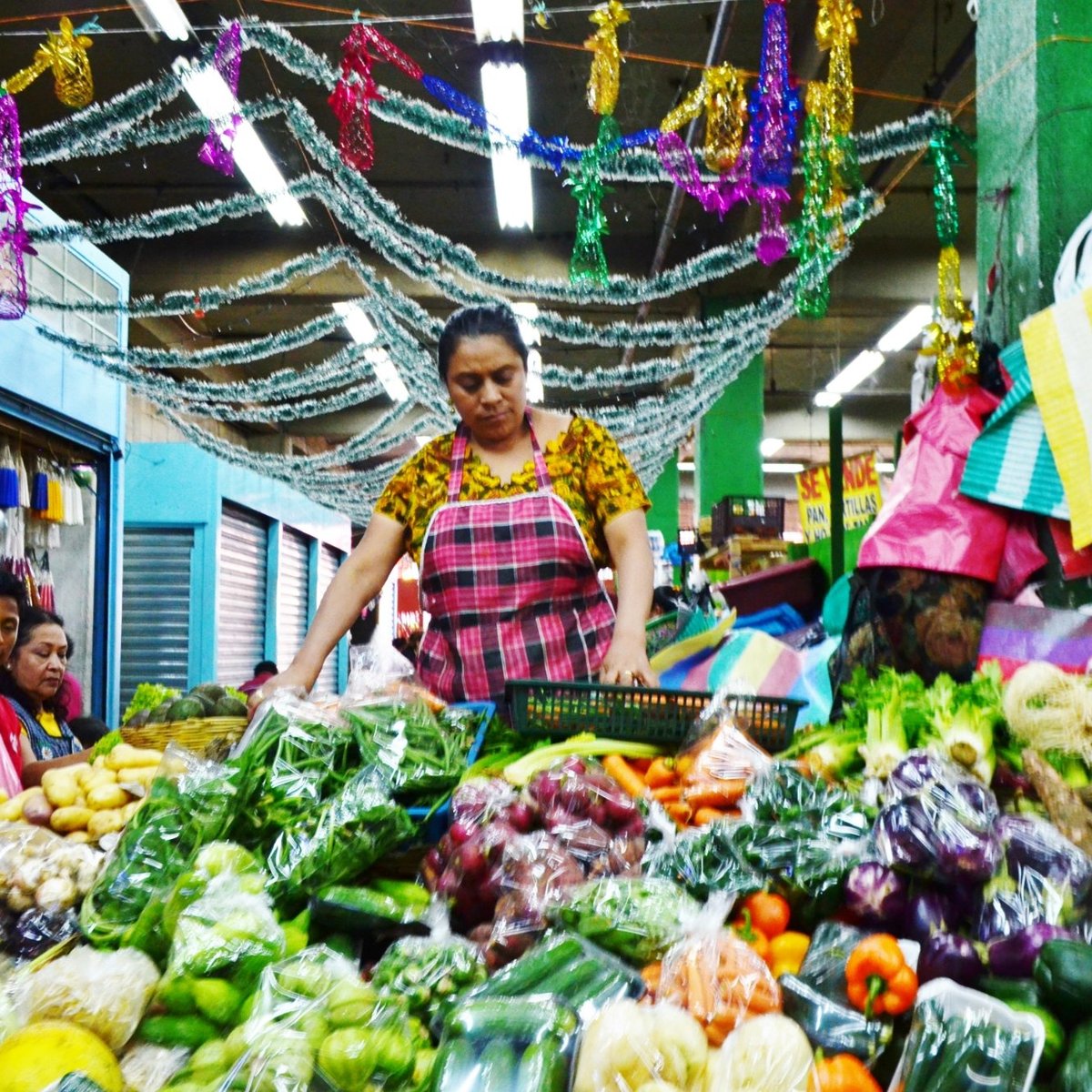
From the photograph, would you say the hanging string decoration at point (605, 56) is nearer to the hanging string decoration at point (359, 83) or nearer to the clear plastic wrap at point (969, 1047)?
the hanging string decoration at point (359, 83)

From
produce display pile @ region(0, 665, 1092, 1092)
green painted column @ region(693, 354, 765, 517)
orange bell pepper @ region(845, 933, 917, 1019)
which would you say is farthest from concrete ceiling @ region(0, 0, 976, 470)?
orange bell pepper @ region(845, 933, 917, 1019)

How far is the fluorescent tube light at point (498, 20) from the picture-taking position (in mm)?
5793

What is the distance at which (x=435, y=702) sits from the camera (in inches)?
103

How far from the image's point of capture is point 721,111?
462 centimetres

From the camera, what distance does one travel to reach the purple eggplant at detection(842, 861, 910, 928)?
1.63 meters

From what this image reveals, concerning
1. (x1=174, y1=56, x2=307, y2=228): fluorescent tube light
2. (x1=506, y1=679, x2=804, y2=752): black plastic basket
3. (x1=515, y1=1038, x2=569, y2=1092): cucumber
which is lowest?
(x1=515, y1=1038, x2=569, y2=1092): cucumber

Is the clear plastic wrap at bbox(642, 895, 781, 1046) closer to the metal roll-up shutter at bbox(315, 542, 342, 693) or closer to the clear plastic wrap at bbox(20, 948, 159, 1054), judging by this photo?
the clear plastic wrap at bbox(20, 948, 159, 1054)

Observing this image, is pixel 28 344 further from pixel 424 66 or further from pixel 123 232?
pixel 424 66

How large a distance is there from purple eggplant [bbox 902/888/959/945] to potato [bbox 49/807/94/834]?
1.65 meters

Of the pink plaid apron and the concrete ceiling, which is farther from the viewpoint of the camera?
the concrete ceiling

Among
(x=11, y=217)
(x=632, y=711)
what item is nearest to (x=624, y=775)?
(x=632, y=711)

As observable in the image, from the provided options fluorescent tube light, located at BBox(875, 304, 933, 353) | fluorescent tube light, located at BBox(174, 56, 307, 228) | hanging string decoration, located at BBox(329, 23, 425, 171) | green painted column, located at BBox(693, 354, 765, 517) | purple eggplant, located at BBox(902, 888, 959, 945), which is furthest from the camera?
green painted column, located at BBox(693, 354, 765, 517)

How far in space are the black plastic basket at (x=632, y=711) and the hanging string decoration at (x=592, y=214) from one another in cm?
304

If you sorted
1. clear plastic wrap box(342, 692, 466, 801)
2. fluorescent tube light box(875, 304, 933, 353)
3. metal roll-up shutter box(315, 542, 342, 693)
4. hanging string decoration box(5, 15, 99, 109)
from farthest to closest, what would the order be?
metal roll-up shutter box(315, 542, 342, 693)
fluorescent tube light box(875, 304, 933, 353)
hanging string decoration box(5, 15, 99, 109)
clear plastic wrap box(342, 692, 466, 801)
